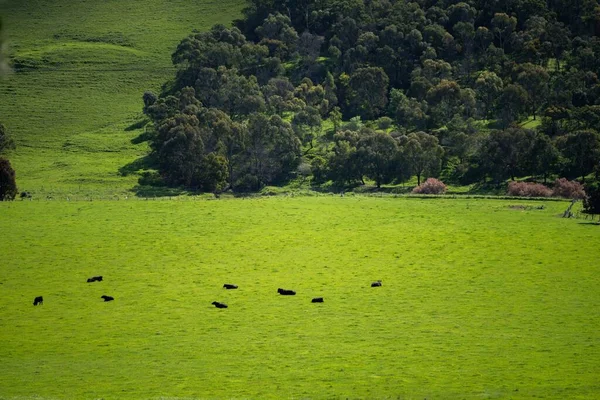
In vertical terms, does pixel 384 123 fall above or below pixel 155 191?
above

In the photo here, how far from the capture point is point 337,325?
48.7 meters

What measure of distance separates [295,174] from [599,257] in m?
75.0

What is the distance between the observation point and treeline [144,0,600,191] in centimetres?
12825

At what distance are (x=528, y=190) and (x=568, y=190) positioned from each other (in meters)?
5.01

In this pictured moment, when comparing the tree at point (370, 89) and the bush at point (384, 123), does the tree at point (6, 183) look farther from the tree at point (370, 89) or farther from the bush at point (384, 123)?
the tree at point (370, 89)

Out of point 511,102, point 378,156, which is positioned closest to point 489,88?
point 511,102

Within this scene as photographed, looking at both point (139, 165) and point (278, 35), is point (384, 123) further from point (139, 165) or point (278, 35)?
point (278, 35)

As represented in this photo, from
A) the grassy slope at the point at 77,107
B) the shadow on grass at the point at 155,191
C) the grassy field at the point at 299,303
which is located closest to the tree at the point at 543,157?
the grassy field at the point at 299,303

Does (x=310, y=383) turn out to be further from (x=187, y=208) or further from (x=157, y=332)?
(x=187, y=208)

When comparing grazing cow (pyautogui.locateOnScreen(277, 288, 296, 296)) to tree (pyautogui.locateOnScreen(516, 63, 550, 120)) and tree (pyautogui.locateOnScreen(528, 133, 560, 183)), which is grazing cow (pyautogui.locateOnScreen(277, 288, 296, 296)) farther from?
tree (pyautogui.locateOnScreen(516, 63, 550, 120))

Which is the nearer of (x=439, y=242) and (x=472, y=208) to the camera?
(x=439, y=242)

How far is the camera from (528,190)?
4432 inches

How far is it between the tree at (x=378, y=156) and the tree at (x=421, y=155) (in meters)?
1.82

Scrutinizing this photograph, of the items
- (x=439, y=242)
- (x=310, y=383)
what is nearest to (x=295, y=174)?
(x=439, y=242)
